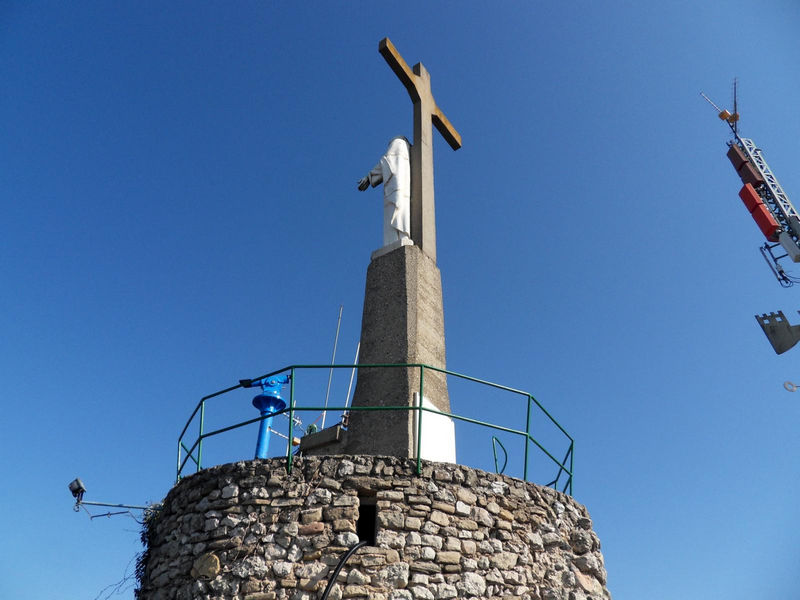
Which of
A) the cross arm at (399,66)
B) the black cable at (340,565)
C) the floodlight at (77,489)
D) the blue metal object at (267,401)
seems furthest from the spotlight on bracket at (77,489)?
the cross arm at (399,66)

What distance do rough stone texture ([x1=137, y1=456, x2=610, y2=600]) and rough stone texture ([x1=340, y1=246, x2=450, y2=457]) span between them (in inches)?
28.9

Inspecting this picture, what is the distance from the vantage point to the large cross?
9.09m

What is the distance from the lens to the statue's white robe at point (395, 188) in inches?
352

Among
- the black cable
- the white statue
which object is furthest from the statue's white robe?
the black cable

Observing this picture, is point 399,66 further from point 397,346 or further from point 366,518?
point 366,518

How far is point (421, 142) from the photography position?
31.8 ft

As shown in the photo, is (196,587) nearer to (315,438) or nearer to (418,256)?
(315,438)

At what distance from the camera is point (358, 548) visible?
5871 mm

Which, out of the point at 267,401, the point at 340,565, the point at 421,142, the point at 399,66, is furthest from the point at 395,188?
the point at 340,565

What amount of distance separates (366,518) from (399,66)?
6.55 metres

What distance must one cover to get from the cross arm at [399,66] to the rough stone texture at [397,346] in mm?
2828

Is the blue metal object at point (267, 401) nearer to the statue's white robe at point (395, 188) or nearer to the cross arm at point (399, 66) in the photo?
the statue's white robe at point (395, 188)

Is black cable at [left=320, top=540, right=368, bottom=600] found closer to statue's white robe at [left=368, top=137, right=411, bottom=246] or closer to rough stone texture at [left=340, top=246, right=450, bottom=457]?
rough stone texture at [left=340, top=246, right=450, bottom=457]

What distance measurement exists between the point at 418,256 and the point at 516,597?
13.7 ft
